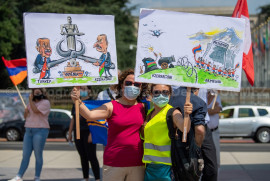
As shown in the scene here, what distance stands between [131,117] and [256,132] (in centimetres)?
1435

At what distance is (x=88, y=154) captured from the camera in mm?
7574

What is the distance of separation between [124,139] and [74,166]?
6.35 m

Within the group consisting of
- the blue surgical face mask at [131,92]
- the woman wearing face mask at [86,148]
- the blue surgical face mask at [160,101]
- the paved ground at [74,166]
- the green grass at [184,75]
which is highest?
the green grass at [184,75]

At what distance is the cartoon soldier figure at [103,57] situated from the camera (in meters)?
4.98

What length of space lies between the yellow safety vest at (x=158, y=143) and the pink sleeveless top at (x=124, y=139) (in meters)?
0.17

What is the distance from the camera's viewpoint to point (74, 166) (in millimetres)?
10625

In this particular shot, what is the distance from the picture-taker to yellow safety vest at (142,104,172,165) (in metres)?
4.33

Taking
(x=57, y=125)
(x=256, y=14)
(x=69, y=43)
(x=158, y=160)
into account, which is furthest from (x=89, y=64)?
(x=256, y=14)

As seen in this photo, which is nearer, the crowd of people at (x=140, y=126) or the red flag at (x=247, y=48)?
the crowd of people at (x=140, y=126)

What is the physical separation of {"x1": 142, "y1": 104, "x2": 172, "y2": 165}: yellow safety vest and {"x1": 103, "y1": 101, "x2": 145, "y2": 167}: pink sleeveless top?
17 cm

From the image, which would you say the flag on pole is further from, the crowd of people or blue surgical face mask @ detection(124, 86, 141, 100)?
blue surgical face mask @ detection(124, 86, 141, 100)

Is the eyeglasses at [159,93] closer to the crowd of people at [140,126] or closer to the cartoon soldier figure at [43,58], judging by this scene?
the crowd of people at [140,126]

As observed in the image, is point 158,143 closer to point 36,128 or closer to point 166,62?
point 166,62

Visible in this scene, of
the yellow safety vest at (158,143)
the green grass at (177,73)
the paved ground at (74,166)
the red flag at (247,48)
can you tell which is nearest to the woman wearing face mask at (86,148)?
the paved ground at (74,166)
